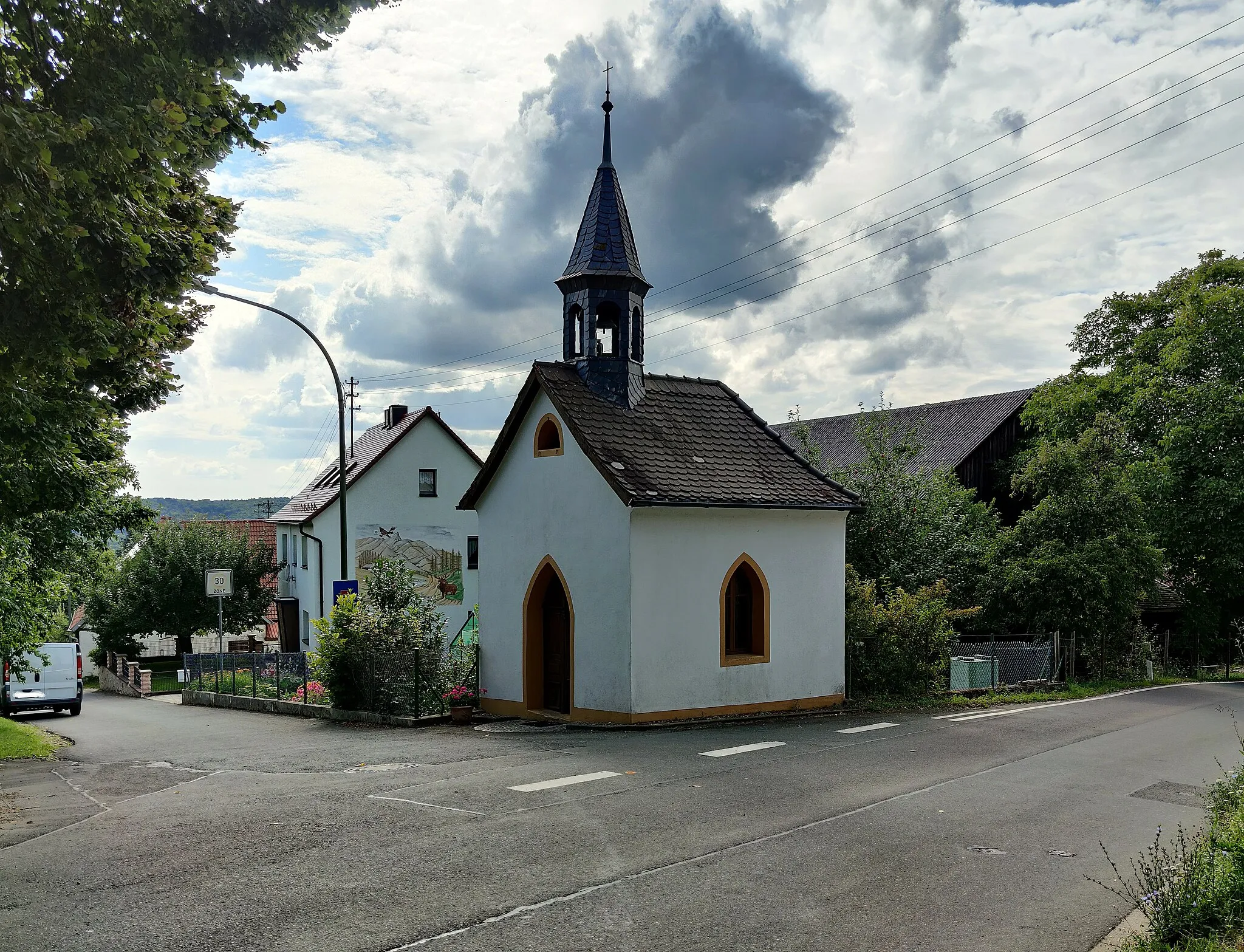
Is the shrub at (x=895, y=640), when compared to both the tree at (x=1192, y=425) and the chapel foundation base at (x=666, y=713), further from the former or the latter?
the tree at (x=1192, y=425)

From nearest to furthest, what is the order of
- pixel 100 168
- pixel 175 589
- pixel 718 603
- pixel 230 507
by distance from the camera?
pixel 100 168
pixel 718 603
pixel 175 589
pixel 230 507

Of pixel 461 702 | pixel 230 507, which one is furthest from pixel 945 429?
pixel 230 507

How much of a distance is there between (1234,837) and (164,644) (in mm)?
60072

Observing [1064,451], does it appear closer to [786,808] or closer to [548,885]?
[786,808]

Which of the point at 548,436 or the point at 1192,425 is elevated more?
the point at 1192,425

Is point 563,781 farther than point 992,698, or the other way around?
point 992,698

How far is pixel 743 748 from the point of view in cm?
1436

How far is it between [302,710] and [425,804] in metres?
12.3

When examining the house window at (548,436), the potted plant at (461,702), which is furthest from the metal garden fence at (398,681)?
the house window at (548,436)

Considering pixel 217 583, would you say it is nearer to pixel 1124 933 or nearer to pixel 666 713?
pixel 666 713

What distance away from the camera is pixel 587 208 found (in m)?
21.3

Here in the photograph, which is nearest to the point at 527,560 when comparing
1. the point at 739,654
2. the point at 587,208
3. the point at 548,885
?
the point at 739,654

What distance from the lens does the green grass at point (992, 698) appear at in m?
20.3

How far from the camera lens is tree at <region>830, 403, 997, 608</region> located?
2553cm
